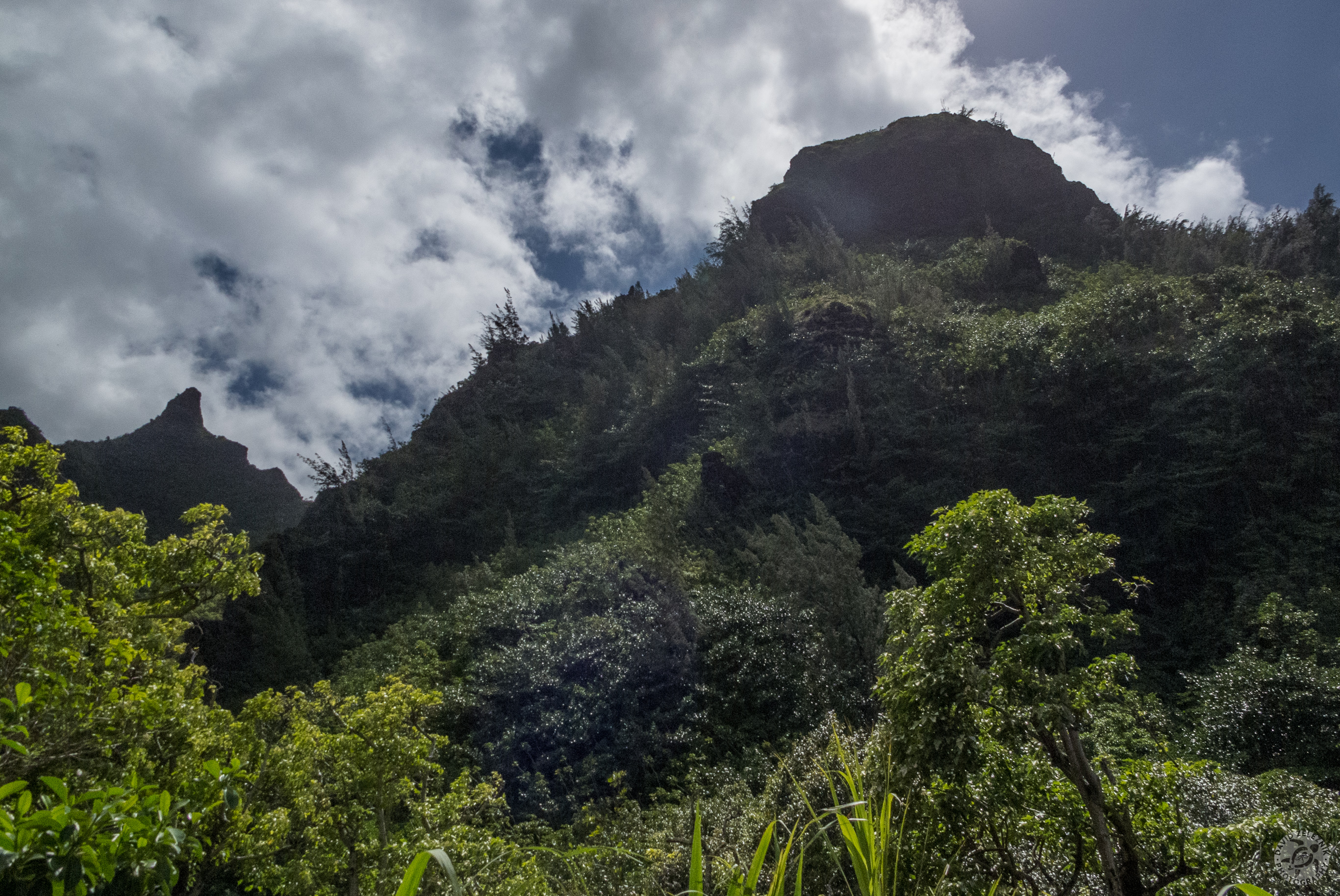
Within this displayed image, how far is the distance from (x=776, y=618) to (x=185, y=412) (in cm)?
4203

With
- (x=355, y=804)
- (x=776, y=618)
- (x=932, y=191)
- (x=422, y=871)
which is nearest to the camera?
(x=422, y=871)

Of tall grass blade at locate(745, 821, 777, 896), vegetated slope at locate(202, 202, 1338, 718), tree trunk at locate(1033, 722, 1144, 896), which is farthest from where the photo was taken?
vegetated slope at locate(202, 202, 1338, 718)

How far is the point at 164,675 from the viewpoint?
6020 mm

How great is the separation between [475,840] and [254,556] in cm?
402

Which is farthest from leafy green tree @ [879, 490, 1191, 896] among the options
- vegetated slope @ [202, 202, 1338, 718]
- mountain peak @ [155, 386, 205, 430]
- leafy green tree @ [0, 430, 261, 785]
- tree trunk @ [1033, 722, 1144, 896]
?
mountain peak @ [155, 386, 205, 430]

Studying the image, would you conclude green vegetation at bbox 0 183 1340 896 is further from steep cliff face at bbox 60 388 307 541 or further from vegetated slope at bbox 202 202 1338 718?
steep cliff face at bbox 60 388 307 541

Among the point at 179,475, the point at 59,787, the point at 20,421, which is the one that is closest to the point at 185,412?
the point at 179,475

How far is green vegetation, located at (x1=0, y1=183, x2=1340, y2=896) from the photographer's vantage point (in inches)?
149

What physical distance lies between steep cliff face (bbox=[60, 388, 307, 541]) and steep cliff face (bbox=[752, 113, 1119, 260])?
3464 centimetres

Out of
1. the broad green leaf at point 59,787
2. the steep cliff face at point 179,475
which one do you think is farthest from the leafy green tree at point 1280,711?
the steep cliff face at point 179,475

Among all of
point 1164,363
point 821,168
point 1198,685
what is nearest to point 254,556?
point 1198,685

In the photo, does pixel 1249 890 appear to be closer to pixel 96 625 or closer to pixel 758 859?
pixel 758 859

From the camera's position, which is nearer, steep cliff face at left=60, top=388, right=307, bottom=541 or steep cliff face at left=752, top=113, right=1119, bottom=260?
steep cliff face at left=60, top=388, right=307, bottom=541

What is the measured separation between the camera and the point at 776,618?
12.5 metres
